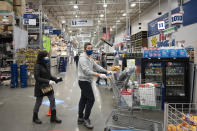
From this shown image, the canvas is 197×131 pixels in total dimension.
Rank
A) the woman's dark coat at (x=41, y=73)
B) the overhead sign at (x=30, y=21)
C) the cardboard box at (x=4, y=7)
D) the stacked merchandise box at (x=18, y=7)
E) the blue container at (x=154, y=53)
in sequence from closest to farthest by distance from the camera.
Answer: the woman's dark coat at (x=41, y=73), the blue container at (x=154, y=53), the cardboard box at (x=4, y=7), the overhead sign at (x=30, y=21), the stacked merchandise box at (x=18, y=7)

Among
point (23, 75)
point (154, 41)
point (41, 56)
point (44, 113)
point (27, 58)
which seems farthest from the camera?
point (154, 41)

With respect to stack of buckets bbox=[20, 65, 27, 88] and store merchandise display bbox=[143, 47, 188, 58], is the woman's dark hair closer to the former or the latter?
store merchandise display bbox=[143, 47, 188, 58]

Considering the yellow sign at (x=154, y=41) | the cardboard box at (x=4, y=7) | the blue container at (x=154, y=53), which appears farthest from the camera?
the yellow sign at (x=154, y=41)

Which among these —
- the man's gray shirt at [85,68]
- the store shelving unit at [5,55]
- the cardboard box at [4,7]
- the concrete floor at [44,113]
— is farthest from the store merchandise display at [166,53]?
the store shelving unit at [5,55]

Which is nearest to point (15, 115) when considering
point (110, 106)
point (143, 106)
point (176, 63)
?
point (110, 106)

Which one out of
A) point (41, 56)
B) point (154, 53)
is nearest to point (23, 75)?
point (41, 56)

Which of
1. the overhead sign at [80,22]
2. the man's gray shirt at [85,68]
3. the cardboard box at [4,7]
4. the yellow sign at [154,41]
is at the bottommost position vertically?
the man's gray shirt at [85,68]

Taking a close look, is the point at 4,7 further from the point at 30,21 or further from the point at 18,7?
the point at 18,7

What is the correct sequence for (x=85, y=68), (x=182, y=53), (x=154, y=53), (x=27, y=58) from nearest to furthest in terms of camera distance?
(x=85, y=68)
(x=182, y=53)
(x=154, y=53)
(x=27, y=58)

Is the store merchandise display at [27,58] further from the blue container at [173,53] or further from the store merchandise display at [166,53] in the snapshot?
the blue container at [173,53]

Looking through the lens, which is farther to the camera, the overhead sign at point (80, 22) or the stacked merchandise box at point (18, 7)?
the overhead sign at point (80, 22)

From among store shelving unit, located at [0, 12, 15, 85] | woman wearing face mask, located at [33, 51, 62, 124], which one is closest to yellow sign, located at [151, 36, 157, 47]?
store shelving unit, located at [0, 12, 15, 85]

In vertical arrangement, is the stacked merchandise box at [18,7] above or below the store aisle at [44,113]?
above

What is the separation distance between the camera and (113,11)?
2023 cm
